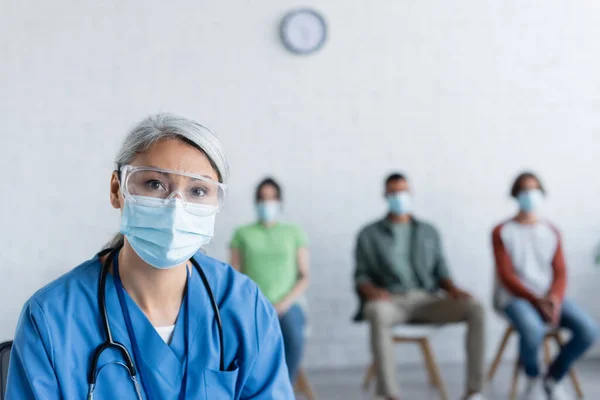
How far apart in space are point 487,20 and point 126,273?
327 centimetres

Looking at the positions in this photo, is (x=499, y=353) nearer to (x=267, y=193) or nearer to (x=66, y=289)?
(x=267, y=193)

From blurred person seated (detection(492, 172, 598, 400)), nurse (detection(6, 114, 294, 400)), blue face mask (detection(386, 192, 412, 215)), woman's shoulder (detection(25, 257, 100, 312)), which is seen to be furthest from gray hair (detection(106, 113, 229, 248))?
blurred person seated (detection(492, 172, 598, 400))

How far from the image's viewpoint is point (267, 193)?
11.3 feet

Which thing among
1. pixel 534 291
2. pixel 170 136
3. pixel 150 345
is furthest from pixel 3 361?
pixel 534 291

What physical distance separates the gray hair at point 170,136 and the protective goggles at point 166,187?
3 cm

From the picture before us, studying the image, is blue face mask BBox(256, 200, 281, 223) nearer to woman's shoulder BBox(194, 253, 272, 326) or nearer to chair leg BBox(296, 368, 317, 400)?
chair leg BBox(296, 368, 317, 400)

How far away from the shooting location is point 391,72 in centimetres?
395

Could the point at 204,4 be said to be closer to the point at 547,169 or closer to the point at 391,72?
the point at 391,72

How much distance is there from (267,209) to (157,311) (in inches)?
81.1

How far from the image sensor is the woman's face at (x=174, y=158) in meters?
1.33

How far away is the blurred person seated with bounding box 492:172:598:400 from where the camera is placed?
316 centimetres

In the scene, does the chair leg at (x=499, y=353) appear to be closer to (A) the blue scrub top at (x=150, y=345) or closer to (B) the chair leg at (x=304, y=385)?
(B) the chair leg at (x=304, y=385)

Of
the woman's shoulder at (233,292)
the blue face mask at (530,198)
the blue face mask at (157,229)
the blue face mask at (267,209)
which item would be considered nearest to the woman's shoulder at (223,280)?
the woman's shoulder at (233,292)

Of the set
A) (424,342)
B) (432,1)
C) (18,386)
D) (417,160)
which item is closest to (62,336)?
(18,386)
